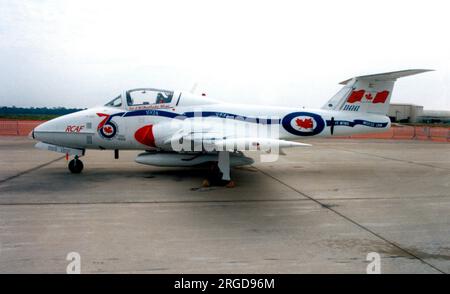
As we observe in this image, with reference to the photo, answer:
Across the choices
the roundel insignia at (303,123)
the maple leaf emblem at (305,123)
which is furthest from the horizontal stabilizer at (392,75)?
the maple leaf emblem at (305,123)

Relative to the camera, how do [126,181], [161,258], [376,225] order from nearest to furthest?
[161,258] → [376,225] → [126,181]

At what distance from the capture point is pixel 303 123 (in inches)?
445

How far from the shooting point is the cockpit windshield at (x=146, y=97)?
10688 millimetres

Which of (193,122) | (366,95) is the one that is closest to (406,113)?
(366,95)

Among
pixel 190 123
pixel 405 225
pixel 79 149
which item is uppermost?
pixel 190 123

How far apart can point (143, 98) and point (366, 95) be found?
6.50 m

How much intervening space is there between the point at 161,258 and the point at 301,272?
5.28ft

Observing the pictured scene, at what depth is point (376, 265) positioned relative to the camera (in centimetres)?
438

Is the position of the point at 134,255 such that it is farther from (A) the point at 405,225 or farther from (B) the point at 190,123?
Result: (B) the point at 190,123

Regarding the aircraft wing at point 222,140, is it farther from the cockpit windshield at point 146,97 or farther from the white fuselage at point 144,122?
the cockpit windshield at point 146,97

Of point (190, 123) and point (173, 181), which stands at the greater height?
point (190, 123)

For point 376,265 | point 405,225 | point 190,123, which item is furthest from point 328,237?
point 190,123

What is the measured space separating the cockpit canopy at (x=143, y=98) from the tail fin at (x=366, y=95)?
515 cm
